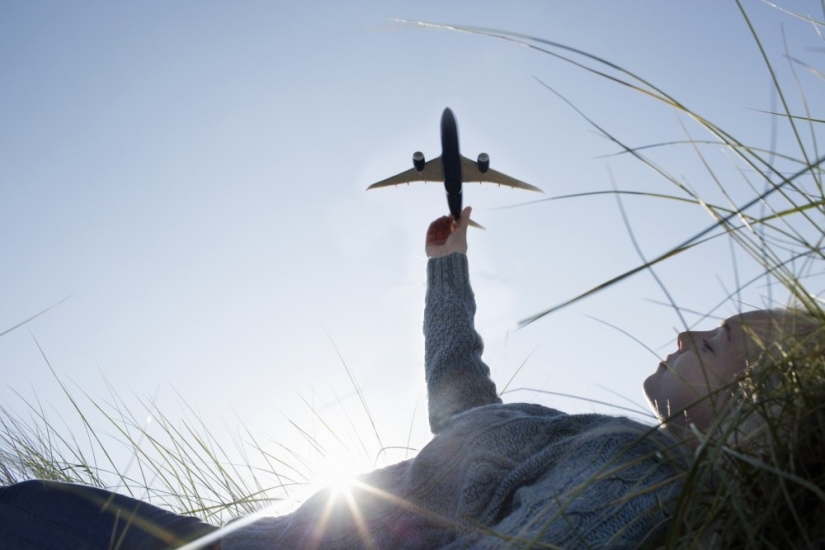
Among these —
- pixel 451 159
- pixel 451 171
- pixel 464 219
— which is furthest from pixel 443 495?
pixel 451 159

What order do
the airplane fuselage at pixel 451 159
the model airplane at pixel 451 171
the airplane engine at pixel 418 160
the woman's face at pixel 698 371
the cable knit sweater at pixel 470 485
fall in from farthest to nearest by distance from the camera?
the airplane engine at pixel 418 160, the model airplane at pixel 451 171, the airplane fuselage at pixel 451 159, the woman's face at pixel 698 371, the cable knit sweater at pixel 470 485

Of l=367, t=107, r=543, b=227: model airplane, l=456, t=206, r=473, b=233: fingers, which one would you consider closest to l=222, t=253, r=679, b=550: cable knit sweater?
l=456, t=206, r=473, b=233: fingers

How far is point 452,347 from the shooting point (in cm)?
274

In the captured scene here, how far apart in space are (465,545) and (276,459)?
1.33 metres

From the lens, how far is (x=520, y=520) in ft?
5.28

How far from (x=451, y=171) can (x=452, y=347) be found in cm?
453

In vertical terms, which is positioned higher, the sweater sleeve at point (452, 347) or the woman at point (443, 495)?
the sweater sleeve at point (452, 347)

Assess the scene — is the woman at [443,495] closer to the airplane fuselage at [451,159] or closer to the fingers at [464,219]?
the fingers at [464,219]

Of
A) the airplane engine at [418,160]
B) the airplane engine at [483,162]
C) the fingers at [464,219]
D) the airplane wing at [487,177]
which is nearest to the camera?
the fingers at [464,219]

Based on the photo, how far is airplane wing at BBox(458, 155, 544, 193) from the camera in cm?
906

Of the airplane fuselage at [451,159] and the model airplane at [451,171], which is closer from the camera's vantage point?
the airplane fuselage at [451,159]

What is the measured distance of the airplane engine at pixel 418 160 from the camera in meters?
8.65

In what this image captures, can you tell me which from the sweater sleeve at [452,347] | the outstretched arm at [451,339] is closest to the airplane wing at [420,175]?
the outstretched arm at [451,339]

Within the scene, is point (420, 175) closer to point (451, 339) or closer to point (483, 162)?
point (483, 162)
